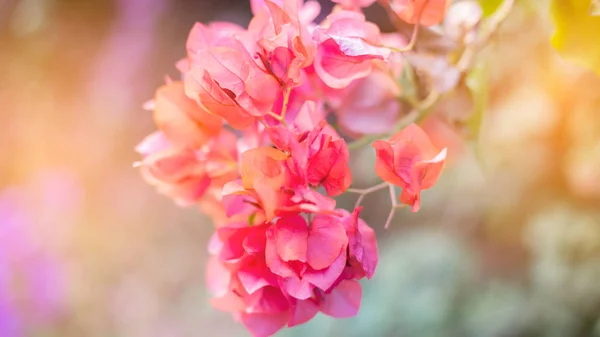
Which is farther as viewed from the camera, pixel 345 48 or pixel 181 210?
pixel 181 210

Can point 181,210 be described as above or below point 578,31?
below

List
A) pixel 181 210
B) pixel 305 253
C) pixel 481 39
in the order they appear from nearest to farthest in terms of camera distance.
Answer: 1. pixel 305 253
2. pixel 481 39
3. pixel 181 210

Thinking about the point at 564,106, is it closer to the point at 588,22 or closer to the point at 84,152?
the point at 588,22

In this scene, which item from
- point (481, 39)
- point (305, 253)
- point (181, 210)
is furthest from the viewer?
point (181, 210)

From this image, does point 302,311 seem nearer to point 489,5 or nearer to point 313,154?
point 313,154

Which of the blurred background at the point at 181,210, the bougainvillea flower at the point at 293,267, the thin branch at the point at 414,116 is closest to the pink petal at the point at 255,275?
the bougainvillea flower at the point at 293,267

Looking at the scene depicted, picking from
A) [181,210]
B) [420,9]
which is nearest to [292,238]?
[420,9]

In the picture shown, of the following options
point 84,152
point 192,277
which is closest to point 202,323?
point 192,277

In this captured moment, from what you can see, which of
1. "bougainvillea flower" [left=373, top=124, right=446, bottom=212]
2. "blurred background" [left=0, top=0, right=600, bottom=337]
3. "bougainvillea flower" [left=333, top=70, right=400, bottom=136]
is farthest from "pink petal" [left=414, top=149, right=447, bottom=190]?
"blurred background" [left=0, top=0, right=600, bottom=337]
